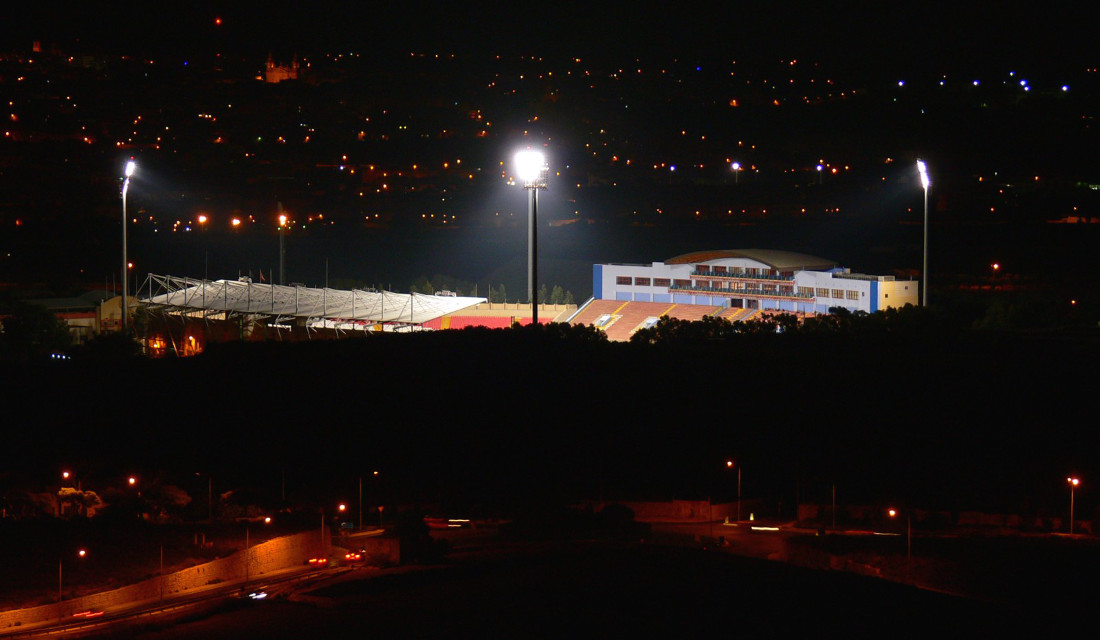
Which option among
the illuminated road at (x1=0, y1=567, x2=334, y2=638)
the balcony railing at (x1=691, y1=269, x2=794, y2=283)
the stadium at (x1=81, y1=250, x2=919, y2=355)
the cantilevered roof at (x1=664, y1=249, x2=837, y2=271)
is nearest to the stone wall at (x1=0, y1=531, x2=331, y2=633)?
the illuminated road at (x1=0, y1=567, x2=334, y2=638)

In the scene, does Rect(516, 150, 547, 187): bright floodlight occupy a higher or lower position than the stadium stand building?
higher

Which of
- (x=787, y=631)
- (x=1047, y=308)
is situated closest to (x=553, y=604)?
(x=787, y=631)

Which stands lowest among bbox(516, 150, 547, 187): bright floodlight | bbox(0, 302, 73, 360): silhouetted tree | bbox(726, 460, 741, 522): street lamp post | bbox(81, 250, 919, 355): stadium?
bbox(726, 460, 741, 522): street lamp post

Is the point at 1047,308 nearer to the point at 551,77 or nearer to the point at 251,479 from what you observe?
the point at 251,479

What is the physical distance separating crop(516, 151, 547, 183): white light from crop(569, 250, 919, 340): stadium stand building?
7159 millimetres

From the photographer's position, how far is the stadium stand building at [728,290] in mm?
19297

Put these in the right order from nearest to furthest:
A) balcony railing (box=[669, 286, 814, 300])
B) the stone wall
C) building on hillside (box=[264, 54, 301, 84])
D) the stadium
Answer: the stone wall
the stadium
balcony railing (box=[669, 286, 814, 300])
building on hillside (box=[264, 54, 301, 84])

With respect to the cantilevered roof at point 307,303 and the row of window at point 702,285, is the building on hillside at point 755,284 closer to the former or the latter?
the row of window at point 702,285

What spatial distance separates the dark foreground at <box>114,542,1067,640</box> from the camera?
7156 millimetres

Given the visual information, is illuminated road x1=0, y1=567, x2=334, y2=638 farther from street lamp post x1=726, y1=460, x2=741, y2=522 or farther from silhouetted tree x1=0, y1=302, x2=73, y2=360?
silhouetted tree x1=0, y1=302, x2=73, y2=360

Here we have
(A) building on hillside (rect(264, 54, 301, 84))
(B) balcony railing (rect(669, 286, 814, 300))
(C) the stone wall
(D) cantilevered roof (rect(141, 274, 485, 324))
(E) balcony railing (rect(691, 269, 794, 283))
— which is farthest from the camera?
(A) building on hillside (rect(264, 54, 301, 84))

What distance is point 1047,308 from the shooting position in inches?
703

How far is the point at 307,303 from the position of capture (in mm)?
19062

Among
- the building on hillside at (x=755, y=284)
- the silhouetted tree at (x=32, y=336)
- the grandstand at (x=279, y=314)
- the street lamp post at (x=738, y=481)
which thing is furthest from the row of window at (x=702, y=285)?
the silhouetted tree at (x=32, y=336)
